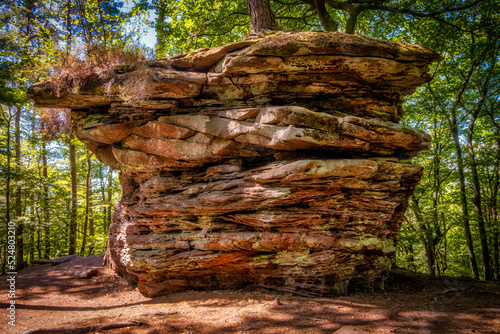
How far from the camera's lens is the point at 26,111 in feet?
45.1

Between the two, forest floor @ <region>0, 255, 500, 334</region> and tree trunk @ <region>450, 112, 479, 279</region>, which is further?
tree trunk @ <region>450, 112, 479, 279</region>

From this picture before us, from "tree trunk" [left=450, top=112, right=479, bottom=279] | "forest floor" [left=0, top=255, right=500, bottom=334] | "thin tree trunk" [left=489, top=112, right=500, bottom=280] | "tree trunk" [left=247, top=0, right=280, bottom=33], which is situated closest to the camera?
"forest floor" [left=0, top=255, right=500, bottom=334]

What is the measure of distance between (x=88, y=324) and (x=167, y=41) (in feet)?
41.4

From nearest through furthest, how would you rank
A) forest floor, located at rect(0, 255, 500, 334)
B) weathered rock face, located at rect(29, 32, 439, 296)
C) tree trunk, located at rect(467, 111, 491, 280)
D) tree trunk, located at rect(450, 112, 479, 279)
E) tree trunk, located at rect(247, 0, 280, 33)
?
forest floor, located at rect(0, 255, 500, 334) < weathered rock face, located at rect(29, 32, 439, 296) < tree trunk, located at rect(247, 0, 280, 33) < tree trunk, located at rect(467, 111, 491, 280) < tree trunk, located at rect(450, 112, 479, 279)

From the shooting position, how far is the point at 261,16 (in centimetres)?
853

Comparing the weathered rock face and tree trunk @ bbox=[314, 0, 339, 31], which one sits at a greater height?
tree trunk @ bbox=[314, 0, 339, 31]

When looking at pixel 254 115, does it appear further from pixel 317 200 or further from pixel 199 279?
pixel 199 279

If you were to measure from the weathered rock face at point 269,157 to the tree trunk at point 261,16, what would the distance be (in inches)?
71.0

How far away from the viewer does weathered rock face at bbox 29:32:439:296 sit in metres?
6.97

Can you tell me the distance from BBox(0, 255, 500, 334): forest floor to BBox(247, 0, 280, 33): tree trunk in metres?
8.87

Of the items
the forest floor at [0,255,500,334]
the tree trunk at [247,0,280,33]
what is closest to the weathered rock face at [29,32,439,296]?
the forest floor at [0,255,500,334]

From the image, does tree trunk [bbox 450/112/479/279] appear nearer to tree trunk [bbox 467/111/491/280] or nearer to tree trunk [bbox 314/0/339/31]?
tree trunk [bbox 467/111/491/280]

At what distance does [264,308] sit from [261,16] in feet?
30.6

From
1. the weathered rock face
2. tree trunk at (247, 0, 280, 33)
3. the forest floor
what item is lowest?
the forest floor
